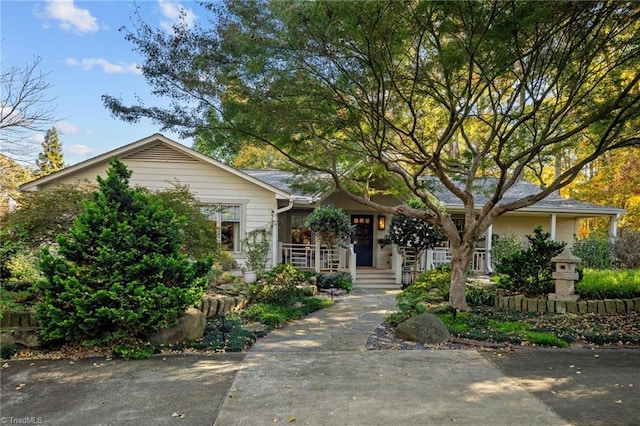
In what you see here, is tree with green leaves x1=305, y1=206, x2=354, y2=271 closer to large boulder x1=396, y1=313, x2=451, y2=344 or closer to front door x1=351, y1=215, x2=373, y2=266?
front door x1=351, y1=215, x2=373, y2=266

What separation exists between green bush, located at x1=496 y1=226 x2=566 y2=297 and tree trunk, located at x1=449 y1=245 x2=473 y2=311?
163cm

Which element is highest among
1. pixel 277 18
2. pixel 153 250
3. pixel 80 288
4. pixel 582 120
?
pixel 277 18

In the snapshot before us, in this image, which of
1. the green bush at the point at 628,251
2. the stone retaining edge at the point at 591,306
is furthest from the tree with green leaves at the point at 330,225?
the green bush at the point at 628,251

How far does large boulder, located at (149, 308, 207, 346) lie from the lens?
18.7 ft

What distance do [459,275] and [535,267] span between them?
6.79 ft

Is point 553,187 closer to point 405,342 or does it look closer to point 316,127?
point 405,342

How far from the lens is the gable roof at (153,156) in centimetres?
1108

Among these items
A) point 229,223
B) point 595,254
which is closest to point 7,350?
point 229,223

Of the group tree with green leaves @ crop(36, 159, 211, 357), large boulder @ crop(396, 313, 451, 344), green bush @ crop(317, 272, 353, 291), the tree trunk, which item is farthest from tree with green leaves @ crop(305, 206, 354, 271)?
tree with green leaves @ crop(36, 159, 211, 357)

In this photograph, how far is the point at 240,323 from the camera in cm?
706

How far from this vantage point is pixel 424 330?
620 cm

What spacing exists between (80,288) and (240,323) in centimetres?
277

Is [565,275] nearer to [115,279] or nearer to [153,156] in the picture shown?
[115,279]

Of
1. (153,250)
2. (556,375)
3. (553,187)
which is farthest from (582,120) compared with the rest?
(153,250)
